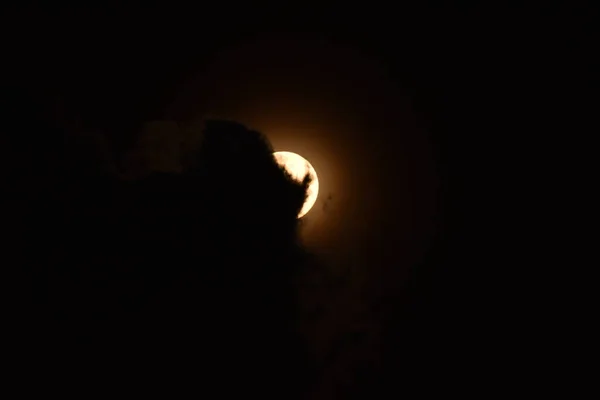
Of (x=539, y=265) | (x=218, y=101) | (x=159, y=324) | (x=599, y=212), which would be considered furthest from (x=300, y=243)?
(x=599, y=212)

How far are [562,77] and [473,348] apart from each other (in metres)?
0.96

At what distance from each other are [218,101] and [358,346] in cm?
93

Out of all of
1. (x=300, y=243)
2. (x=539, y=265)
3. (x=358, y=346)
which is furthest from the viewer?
(x=539, y=265)

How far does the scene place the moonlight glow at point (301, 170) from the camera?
1399mm

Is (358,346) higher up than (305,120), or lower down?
lower down

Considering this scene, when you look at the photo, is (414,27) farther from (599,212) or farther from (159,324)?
(159,324)

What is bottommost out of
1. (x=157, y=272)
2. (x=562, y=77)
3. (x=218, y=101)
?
(x=157, y=272)

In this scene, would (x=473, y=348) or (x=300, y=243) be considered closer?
(x=300, y=243)

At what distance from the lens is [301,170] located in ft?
4.73

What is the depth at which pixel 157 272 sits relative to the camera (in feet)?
3.68

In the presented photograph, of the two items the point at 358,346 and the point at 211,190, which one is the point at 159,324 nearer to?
the point at 211,190

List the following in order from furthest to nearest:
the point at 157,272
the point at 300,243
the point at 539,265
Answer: the point at 539,265 < the point at 300,243 < the point at 157,272

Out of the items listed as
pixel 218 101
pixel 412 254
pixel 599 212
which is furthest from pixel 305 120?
pixel 599 212

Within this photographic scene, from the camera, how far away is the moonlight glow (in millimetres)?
1399
